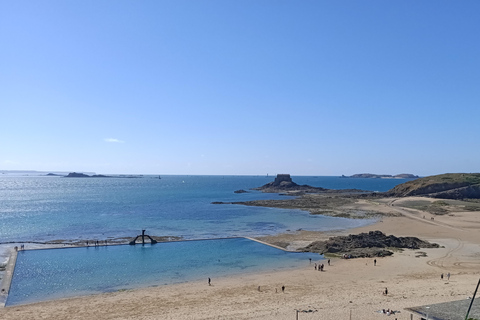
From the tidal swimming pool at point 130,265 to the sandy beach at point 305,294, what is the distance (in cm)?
224

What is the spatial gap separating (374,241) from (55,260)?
1637 inches

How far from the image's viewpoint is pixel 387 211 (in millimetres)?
86625

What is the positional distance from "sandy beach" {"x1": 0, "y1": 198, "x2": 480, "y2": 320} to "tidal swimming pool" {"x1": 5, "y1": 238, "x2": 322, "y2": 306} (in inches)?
88.2

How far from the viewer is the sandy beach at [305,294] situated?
80.8 ft

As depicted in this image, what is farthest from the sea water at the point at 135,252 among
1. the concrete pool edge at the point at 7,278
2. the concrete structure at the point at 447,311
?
the concrete structure at the point at 447,311

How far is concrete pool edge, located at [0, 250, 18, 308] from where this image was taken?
28856 mm

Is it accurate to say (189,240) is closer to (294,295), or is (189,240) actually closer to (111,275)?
(111,275)

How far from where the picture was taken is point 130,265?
40219 mm

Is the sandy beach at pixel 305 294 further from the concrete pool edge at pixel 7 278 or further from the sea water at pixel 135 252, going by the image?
the sea water at pixel 135 252

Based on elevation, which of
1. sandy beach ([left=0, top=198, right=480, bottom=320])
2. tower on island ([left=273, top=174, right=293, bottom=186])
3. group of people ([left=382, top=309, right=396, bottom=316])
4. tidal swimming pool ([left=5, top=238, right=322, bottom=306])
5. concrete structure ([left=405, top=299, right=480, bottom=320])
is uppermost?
tower on island ([left=273, top=174, right=293, bottom=186])

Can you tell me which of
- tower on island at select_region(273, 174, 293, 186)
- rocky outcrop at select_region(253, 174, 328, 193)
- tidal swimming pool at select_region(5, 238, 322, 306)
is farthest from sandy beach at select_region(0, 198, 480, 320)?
tower on island at select_region(273, 174, 293, 186)

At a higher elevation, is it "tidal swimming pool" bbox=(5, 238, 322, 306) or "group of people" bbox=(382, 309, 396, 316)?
"group of people" bbox=(382, 309, 396, 316)

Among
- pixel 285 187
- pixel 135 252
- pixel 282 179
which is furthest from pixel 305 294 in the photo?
pixel 282 179

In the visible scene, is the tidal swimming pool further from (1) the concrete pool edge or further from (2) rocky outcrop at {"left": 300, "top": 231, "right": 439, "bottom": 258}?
(2) rocky outcrop at {"left": 300, "top": 231, "right": 439, "bottom": 258}
